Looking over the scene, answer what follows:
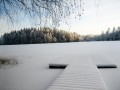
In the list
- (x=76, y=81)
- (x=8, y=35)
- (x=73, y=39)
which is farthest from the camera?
(x=73, y=39)

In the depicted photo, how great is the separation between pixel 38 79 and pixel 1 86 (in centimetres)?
48

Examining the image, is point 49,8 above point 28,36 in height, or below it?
above

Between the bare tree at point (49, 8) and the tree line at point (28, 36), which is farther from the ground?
the bare tree at point (49, 8)

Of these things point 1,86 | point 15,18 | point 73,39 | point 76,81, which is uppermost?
point 15,18

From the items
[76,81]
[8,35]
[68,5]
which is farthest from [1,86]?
[68,5]

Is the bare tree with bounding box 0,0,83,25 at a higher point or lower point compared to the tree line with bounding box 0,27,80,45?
higher

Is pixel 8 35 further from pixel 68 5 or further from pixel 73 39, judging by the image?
pixel 73 39

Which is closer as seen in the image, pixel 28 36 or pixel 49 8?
pixel 49 8

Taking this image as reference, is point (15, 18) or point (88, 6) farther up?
point (88, 6)

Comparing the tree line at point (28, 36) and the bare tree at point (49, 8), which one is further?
the tree line at point (28, 36)

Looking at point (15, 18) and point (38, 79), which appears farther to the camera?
point (38, 79)

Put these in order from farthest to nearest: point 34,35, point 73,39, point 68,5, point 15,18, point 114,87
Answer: point 73,39 < point 34,35 < point 15,18 < point 114,87 < point 68,5

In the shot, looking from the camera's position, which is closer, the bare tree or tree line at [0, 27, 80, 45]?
the bare tree

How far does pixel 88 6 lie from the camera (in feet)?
10.1
